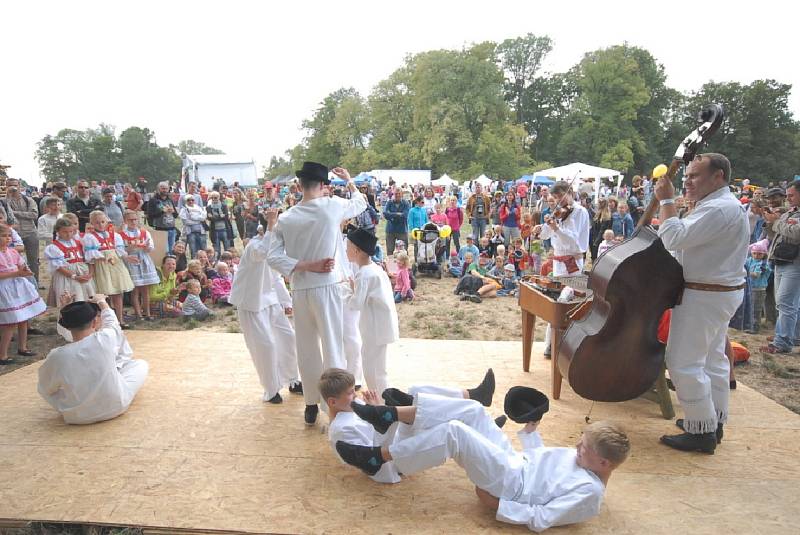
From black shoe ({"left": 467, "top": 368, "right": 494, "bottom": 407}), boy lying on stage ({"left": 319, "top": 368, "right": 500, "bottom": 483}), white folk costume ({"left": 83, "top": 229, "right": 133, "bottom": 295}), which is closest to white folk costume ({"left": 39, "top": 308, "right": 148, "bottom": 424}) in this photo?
boy lying on stage ({"left": 319, "top": 368, "right": 500, "bottom": 483})

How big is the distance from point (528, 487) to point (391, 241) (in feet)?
27.8

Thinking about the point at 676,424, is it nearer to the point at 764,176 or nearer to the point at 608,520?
the point at 608,520

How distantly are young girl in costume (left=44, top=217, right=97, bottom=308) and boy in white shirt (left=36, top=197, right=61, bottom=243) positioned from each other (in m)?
2.01

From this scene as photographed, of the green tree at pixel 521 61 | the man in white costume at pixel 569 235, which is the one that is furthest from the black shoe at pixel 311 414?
the green tree at pixel 521 61

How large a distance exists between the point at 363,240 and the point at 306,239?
42 centimetres

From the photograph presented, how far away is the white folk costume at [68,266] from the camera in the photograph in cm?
547

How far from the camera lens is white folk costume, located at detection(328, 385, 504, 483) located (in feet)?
8.32

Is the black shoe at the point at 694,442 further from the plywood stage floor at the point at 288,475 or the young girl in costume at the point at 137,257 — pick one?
the young girl in costume at the point at 137,257

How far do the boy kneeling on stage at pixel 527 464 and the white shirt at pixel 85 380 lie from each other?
2.14 metres

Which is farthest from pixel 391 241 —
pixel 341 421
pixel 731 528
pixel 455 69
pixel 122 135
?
pixel 122 135

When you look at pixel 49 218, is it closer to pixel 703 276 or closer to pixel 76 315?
pixel 76 315

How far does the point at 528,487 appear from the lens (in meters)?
2.39

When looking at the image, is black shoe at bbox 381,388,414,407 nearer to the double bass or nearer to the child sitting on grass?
the double bass

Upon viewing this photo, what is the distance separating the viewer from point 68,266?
5.55 m
